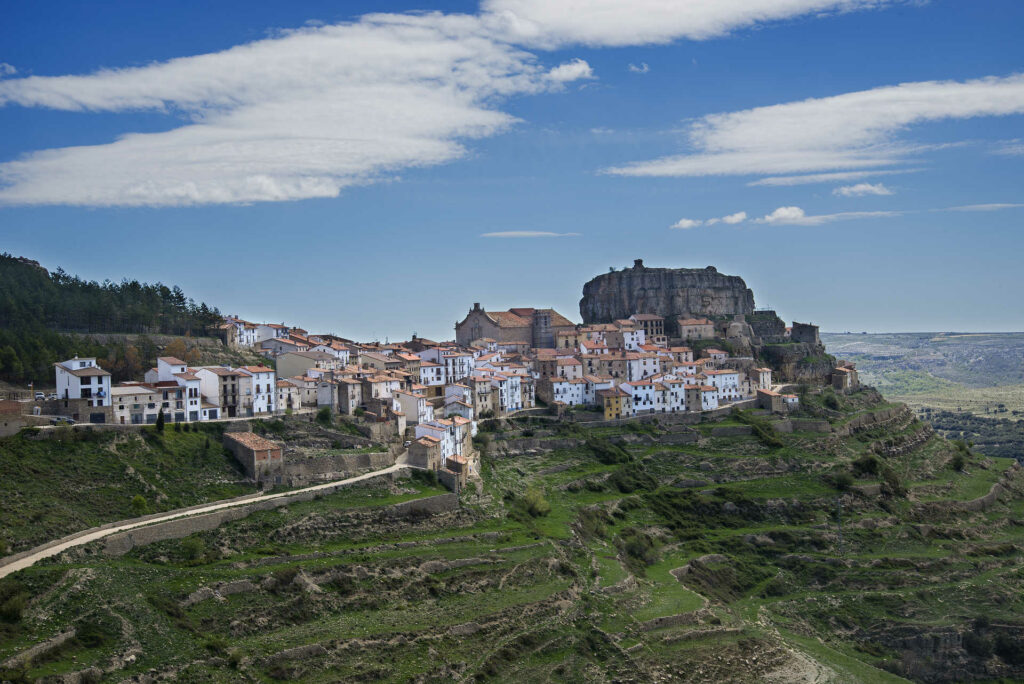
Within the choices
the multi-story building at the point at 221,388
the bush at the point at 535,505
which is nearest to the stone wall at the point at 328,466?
the multi-story building at the point at 221,388

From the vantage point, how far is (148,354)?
2368 inches

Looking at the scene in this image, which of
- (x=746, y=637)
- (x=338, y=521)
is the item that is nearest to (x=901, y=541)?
(x=746, y=637)

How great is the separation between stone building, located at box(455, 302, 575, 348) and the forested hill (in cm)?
2285

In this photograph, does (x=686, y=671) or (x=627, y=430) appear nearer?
(x=686, y=671)

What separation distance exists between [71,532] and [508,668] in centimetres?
1751

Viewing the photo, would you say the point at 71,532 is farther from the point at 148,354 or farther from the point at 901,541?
the point at 901,541

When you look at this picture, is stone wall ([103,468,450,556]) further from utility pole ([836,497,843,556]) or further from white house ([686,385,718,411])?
white house ([686,385,718,411])


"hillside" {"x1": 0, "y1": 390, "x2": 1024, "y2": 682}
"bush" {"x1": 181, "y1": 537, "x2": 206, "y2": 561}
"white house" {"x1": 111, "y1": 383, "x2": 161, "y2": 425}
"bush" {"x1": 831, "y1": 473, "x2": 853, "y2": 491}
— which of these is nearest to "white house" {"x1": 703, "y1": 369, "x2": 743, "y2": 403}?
"hillside" {"x1": 0, "y1": 390, "x2": 1024, "y2": 682}

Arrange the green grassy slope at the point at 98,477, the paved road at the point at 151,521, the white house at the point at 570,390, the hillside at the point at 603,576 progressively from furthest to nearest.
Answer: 1. the white house at the point at 570,390
2. the green grassy slope at the point at 98,477
3. the paved road at the point at 151,521
4. the hillside at the point at 603,576

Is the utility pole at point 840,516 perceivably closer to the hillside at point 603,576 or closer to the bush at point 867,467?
the hillside at point 603,576

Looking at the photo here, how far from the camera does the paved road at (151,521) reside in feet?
108

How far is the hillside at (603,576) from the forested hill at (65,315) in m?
21.0

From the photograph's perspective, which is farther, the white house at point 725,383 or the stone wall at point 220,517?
the white house at point 725,383

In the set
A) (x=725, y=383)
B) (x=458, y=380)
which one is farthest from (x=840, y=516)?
(x=458, y=380)
